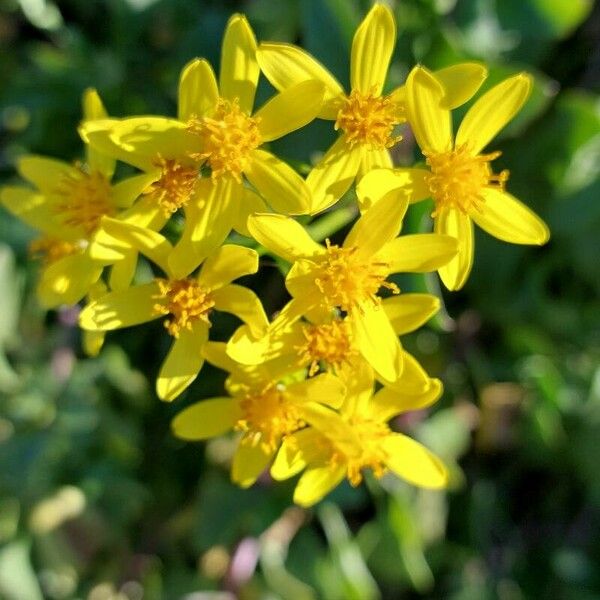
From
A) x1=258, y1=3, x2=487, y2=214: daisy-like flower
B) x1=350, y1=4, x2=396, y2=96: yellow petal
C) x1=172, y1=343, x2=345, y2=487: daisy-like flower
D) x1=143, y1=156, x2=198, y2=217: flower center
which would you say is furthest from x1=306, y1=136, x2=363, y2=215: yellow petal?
x1=172, y1=343, x2=345, y2=487: daisy-like flower

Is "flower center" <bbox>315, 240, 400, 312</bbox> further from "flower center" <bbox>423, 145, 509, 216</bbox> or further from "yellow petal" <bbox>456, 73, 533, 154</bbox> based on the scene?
"yellow petal" <bbox>456, 73, 533, 154</bbox>

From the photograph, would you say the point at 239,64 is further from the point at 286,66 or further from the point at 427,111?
the point at 427,111

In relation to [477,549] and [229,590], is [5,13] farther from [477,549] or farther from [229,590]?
[477,549]

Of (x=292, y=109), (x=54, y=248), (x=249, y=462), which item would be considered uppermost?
(x=292, y=109)

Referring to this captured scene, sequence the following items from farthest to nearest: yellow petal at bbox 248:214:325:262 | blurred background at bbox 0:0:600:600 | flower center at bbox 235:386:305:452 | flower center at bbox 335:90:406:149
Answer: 1. blurred background at bbox 0:0:600:600
2. flower center at bbox 235:386:305:452
3. flower center at bbox 335:90:406:149
4. yellow petal at bbox 248:214:325:262

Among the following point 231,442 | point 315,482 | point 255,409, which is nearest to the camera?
point 255,409

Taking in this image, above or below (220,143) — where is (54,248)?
below

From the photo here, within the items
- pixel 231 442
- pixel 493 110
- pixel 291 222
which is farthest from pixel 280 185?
pixel 231 442

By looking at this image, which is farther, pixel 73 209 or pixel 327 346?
pixel 73 209

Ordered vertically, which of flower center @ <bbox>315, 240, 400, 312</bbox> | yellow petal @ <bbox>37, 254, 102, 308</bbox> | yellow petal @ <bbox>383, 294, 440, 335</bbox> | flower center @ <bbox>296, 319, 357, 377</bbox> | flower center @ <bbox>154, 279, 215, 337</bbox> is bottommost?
yellow petal @ <bbox>37, 254, 102, 308</bbox>
